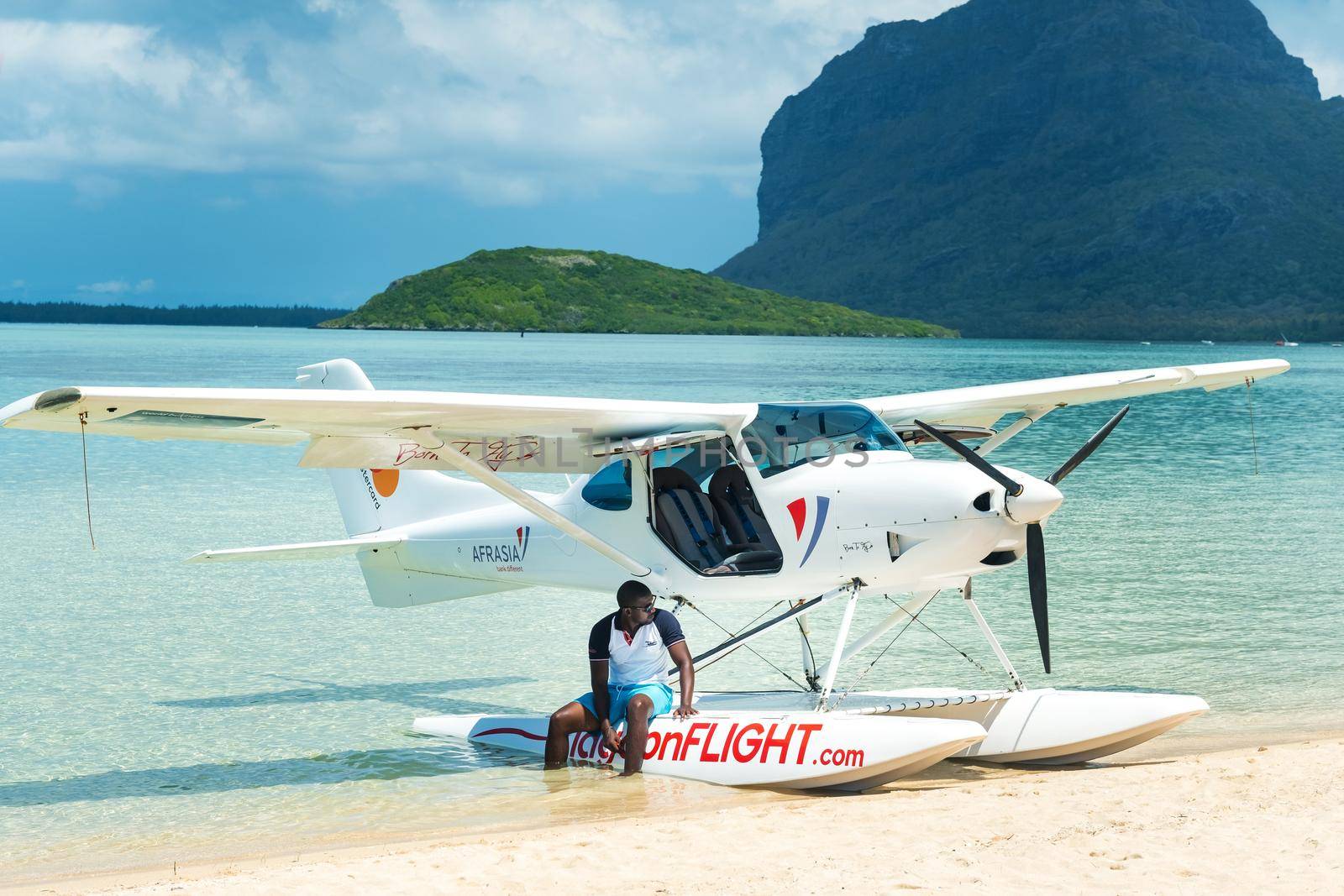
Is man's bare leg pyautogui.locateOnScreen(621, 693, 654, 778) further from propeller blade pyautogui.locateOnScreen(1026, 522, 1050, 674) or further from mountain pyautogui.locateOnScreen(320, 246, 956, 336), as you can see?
mountain pyautogui.locateOnScreen(320, 246, 956, 336)

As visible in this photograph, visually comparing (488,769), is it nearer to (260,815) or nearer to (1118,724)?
(260,815)

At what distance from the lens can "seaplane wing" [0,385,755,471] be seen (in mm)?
6477

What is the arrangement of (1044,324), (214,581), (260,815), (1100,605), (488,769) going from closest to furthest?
(260,815) < (488,769) < (1100,605) < (214,581) < (1044,324)

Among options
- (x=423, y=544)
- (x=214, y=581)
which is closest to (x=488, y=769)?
(x=423, y=544)

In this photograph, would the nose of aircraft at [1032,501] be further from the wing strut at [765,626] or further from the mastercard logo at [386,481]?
the mastercard logo at [386,481]

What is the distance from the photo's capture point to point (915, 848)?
571cm

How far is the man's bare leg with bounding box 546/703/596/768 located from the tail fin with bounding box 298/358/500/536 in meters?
2.33

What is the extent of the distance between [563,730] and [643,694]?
0.60 metres

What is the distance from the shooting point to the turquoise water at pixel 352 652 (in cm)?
739

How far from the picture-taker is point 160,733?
8.89 meters

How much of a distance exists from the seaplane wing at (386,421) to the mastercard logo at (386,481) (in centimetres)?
171

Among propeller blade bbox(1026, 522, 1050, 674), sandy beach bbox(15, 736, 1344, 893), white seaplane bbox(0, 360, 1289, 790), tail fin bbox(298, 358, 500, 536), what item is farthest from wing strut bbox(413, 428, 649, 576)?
propeller blade bbox(1026, 522, 1050, 674)

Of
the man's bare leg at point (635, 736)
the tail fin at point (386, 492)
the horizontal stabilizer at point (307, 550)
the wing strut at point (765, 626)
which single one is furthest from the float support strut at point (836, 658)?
the horizontal stabilizer at point (307, 550)

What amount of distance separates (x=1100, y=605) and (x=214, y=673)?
27.3ft
